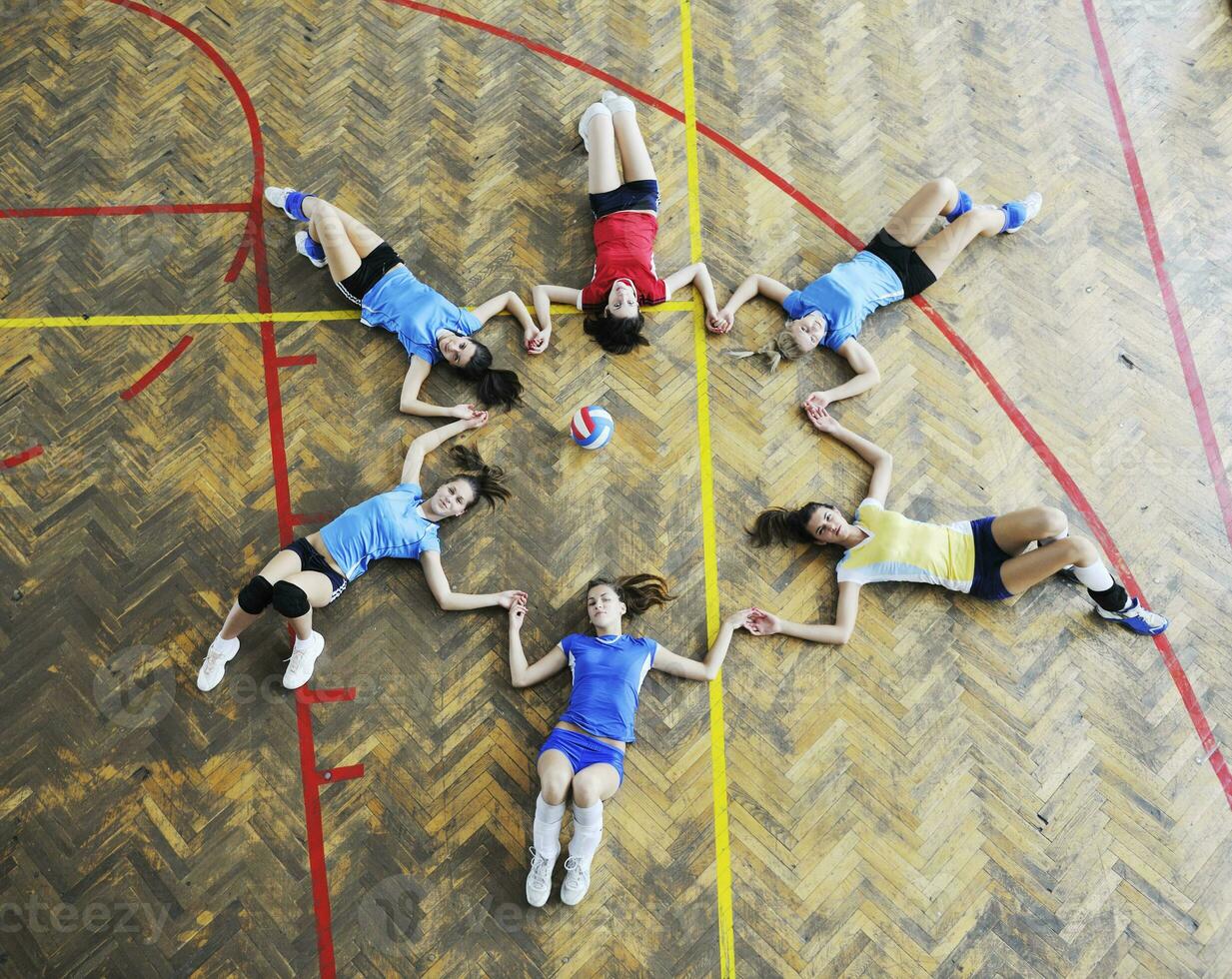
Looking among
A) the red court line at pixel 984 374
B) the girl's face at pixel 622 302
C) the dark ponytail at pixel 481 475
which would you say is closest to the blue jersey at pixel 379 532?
the dark ponytail at pixel 481 475

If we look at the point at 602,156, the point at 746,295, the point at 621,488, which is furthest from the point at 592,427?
the point at 602,156

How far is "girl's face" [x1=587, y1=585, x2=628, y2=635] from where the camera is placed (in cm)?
494

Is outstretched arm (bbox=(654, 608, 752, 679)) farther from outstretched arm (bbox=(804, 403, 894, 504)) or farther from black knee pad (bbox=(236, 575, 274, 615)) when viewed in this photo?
black knee pad (bbox=(236, 575, 274, 615))

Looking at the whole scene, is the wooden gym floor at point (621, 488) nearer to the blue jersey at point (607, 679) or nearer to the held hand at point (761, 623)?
the held hand at point (761, 623)

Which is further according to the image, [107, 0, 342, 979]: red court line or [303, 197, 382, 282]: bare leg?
[303, 197, 382, 282]: bare leg

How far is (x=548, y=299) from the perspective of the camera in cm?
591

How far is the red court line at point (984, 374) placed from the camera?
511 cm

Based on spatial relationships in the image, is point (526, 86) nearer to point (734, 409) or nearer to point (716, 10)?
point (716, 10)

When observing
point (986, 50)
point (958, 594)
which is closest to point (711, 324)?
point (958, 594)

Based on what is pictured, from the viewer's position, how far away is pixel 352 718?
5.02 m

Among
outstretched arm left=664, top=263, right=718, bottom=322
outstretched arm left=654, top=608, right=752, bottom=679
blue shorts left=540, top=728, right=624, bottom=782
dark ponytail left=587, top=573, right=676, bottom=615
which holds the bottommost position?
blue shorts left=540, top=728, right=624, bottom=782

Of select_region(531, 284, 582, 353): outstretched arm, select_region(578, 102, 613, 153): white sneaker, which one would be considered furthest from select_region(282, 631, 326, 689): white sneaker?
select_region(578, 102, 613, 153): white sneaker

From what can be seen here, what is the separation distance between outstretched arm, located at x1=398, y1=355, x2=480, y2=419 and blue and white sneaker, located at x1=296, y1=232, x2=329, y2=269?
3.29ft

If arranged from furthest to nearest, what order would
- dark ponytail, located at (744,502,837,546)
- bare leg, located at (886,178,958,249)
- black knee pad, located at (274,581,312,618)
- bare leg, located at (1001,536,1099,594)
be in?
bare leg, located at (886,178,958,249) < dark ponytail, located at (744,502,837,546) < bare leg, located at (1001,536,1099,594) < black knee pad, located at (274,581,312,618)
